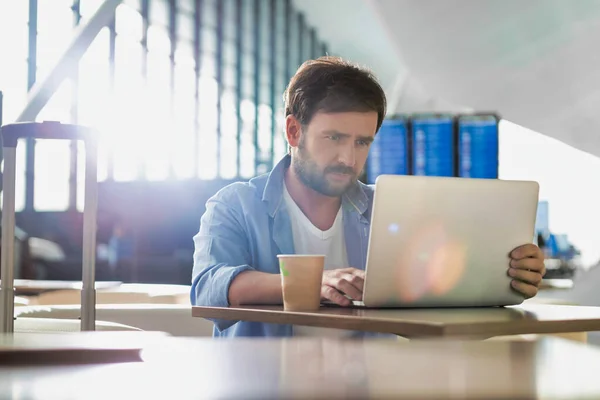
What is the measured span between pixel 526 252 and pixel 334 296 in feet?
1.21

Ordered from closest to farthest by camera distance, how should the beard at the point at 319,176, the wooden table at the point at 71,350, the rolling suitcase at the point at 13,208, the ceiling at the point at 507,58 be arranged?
the wooden table at the point at 71,350 → the rolling suitcase at the point at 13,208 → the beard at the point at 319,176 → the ceiling at the point at 507,58

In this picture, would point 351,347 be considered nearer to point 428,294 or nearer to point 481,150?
point 428,294

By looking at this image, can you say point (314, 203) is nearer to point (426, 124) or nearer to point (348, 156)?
point (348, 156)

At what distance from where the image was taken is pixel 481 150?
14.6 feet

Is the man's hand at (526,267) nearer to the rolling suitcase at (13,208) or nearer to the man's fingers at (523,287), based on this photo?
the man's fingers at (523,287)

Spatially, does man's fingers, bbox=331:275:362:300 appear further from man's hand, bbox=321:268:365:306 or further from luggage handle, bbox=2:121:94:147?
luggage handle, bbox=2:121:94:147

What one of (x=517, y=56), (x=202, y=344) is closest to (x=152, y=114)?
(x=517, y=56)

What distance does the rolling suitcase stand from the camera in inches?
52.7

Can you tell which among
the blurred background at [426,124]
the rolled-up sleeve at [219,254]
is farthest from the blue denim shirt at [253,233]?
the blurred background at [426,124]

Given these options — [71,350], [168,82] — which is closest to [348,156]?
[71,350]

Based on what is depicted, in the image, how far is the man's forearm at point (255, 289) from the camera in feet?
5.29

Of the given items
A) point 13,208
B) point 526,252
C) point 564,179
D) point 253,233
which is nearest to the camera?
point 13,208

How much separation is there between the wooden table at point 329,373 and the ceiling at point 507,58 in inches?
198

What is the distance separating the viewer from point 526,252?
1523 mm
